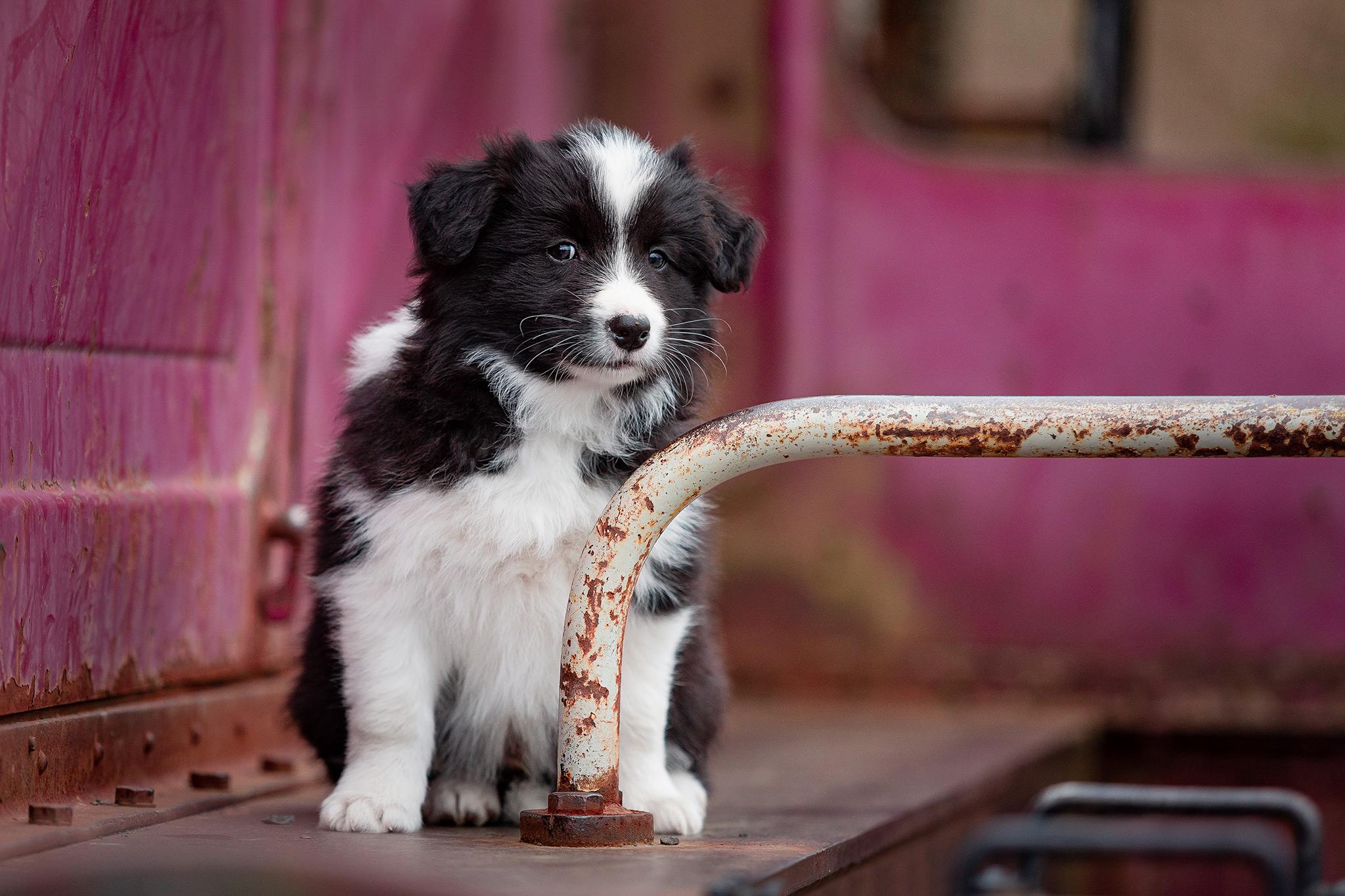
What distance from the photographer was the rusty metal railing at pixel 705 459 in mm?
2424

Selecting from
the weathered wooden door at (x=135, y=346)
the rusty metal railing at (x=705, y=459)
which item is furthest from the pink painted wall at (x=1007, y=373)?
the rusty metal railing at (x=705, y=459)

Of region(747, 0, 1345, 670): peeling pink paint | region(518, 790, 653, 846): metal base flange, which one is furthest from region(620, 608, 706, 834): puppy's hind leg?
region(747, 0, 1345, 670): peeling pink paint

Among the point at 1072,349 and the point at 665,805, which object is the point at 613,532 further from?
the point at 1072,349

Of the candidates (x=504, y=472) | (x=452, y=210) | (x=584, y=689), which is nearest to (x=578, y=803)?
(x=584, y=689)

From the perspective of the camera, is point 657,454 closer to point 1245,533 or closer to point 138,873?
point 138,873

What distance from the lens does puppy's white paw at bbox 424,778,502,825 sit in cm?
279

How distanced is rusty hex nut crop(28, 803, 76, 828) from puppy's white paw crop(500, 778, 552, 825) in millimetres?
691

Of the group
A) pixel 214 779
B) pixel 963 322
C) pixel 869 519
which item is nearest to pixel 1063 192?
pixel 963 322

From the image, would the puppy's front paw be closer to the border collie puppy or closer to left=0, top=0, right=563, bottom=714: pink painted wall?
the border collie puppy

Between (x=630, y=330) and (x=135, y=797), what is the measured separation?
44.7 inches

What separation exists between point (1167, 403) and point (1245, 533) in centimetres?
293

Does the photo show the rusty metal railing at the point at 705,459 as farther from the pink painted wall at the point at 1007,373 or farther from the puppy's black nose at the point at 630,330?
the pink painted wall at the point at 1007,373

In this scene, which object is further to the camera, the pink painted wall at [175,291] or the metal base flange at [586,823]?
the pink painted wall at [175,291]

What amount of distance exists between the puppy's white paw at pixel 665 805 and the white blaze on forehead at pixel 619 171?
888 mm
